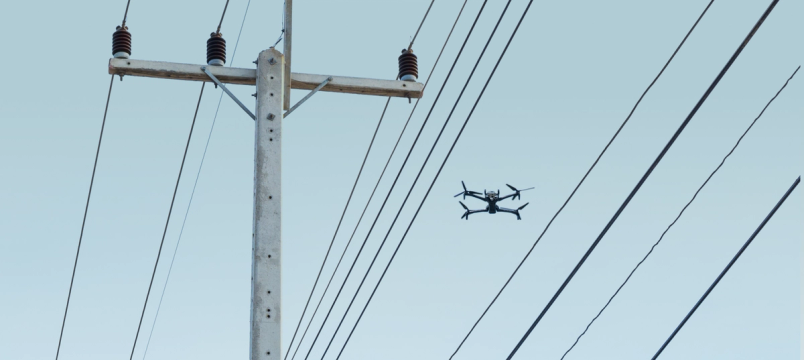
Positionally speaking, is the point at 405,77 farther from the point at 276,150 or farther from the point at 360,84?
the point at 276,150

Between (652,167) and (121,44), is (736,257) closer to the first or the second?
(652,167)

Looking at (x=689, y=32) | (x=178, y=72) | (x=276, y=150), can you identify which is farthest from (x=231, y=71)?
(x=689, y=32)

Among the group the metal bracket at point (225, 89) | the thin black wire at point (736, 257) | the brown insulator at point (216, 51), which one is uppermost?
the brown insulator at point (216, 51)

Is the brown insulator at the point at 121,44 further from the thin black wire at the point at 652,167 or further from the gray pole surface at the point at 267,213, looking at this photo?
the thin black wire at the point at 652,167

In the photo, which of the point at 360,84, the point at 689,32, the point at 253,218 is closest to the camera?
the point at 689,32

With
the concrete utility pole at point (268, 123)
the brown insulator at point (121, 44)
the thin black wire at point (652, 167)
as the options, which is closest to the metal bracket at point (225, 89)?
the concrete utility pole at point (268, 123)
